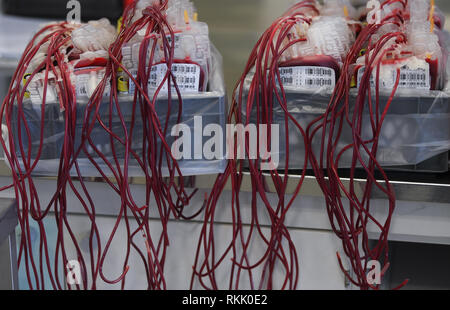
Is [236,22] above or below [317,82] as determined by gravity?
above

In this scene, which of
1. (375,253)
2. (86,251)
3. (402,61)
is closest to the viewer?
(402,61)

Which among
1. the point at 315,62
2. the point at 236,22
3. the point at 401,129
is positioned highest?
the point at 236,22

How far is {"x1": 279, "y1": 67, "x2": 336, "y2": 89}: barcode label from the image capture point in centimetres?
81

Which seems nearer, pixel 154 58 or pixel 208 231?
pixel 154 58

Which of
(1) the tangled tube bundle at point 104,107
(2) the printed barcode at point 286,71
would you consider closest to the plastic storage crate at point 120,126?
(1) the tangled tube bundle at point 104,107

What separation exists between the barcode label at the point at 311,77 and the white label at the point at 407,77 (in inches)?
2.1

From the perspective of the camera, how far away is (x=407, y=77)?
2.56ft

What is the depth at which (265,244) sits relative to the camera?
973 millimetres

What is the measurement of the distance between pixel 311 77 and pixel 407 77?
0.50 ft

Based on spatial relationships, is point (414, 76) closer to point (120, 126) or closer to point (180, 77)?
point (180, 77)

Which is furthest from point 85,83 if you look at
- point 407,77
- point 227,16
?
point 227,16
